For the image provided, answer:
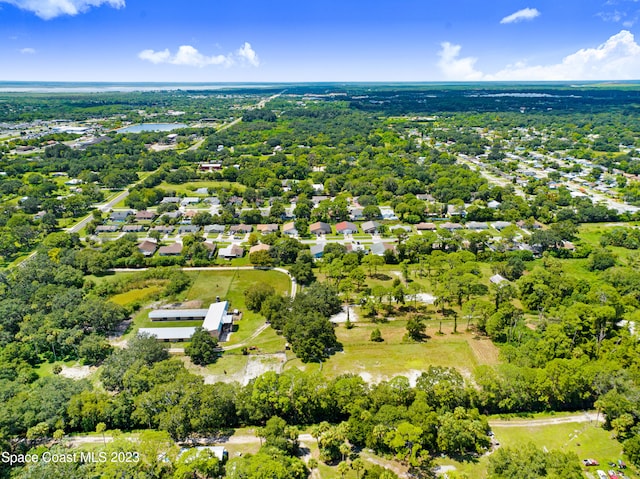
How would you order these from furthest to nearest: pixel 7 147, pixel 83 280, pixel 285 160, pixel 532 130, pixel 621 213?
pixel 532 130 < pixel 7 147 < pixel 285 160 < pixel 621 213 < pixel 83 280

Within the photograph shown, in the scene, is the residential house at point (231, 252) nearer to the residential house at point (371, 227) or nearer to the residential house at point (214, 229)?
the residential house at point (214, 229)

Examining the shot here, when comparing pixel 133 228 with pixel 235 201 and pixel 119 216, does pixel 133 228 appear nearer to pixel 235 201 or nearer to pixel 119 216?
pixel 119 216

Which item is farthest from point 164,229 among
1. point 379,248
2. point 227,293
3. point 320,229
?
point 379,248

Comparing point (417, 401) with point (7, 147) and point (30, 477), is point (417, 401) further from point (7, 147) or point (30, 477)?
point (7, 147)

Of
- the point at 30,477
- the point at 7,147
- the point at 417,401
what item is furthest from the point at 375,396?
the point at 7,147

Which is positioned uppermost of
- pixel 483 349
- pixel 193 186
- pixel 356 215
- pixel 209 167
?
pixel 209 167

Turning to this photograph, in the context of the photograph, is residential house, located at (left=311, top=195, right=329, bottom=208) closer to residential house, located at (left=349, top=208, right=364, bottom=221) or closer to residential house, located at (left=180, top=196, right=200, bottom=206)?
residential house, located at (left=349, top=208, right=364, bottom=221)
